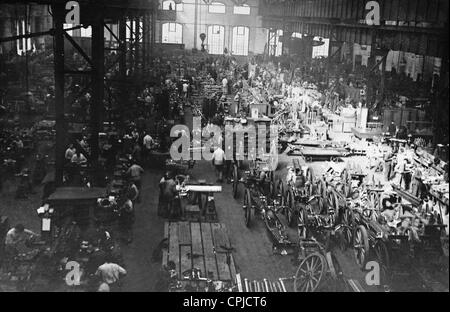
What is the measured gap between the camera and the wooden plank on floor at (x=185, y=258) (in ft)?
40.7

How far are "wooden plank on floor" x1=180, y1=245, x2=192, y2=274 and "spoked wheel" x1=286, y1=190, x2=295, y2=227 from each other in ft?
12.0

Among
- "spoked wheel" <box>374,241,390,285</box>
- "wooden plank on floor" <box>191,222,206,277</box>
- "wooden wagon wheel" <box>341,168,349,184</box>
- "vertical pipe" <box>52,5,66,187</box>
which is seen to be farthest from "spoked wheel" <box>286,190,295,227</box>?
"vertical pipe" <box>52,5,66,187</box>

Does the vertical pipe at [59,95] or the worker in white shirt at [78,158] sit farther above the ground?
the vertical pipe at [59,95]

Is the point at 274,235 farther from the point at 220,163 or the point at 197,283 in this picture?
the point at 220,163

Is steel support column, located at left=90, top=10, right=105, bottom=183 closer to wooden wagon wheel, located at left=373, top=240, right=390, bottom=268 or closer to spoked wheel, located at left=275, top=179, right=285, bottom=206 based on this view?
spoked wheel, located at left=275, top=179, right=285, bottom=206

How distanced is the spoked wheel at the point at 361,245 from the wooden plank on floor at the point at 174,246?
4114 millimetres

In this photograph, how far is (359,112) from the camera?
89.0 feet

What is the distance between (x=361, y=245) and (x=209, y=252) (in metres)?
3.48

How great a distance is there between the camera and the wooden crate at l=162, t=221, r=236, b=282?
12500 millimetres

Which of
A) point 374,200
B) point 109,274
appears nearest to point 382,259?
point 374,200

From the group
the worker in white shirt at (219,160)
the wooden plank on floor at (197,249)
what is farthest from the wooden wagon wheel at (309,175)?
the wooden plank on floor at (197,249)

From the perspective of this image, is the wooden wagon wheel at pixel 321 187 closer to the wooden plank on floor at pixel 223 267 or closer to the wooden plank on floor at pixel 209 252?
the wooden plank on floor at pixel 209 252

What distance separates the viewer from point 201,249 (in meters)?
13.6

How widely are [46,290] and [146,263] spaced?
2502 mm
